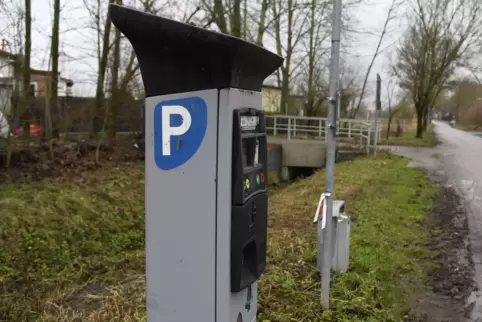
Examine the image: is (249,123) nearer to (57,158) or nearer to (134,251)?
(134,251)

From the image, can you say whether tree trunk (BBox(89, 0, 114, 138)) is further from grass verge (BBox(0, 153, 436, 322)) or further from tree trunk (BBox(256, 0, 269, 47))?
tree trunk (BBox(256, 0, 269, 47))

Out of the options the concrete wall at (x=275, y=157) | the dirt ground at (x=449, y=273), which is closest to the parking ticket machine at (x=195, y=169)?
the dirt ground at (x=449, y=273)

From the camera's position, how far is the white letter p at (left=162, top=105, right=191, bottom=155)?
257cm

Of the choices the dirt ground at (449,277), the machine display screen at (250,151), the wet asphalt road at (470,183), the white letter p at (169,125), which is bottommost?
the dirt ground at (449,277)

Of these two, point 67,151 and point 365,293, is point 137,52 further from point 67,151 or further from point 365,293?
point 67,151

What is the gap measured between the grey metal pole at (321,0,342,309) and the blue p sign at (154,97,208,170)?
177cm

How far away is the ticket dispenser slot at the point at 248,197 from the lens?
2.54 meters

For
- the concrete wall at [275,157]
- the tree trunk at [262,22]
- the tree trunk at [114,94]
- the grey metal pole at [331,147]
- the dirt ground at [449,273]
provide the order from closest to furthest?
the grey metal pole at [331,147], the dirt ground at [449,273], the tree trunk at [114,94], the concrete wall at [275,157], the tree trunk at [262,22]

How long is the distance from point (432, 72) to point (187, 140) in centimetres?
3448

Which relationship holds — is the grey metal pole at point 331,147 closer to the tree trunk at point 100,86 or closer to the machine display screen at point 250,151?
the machine display screen at point 250,151

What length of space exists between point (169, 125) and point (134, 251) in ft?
19.8

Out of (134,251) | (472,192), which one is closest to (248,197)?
(134,251)

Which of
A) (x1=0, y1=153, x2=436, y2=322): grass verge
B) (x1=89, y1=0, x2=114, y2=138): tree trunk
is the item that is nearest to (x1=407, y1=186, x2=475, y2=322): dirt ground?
(x1=0, y1=153, x2=436, y2=322): grass verge

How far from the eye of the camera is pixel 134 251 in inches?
323
